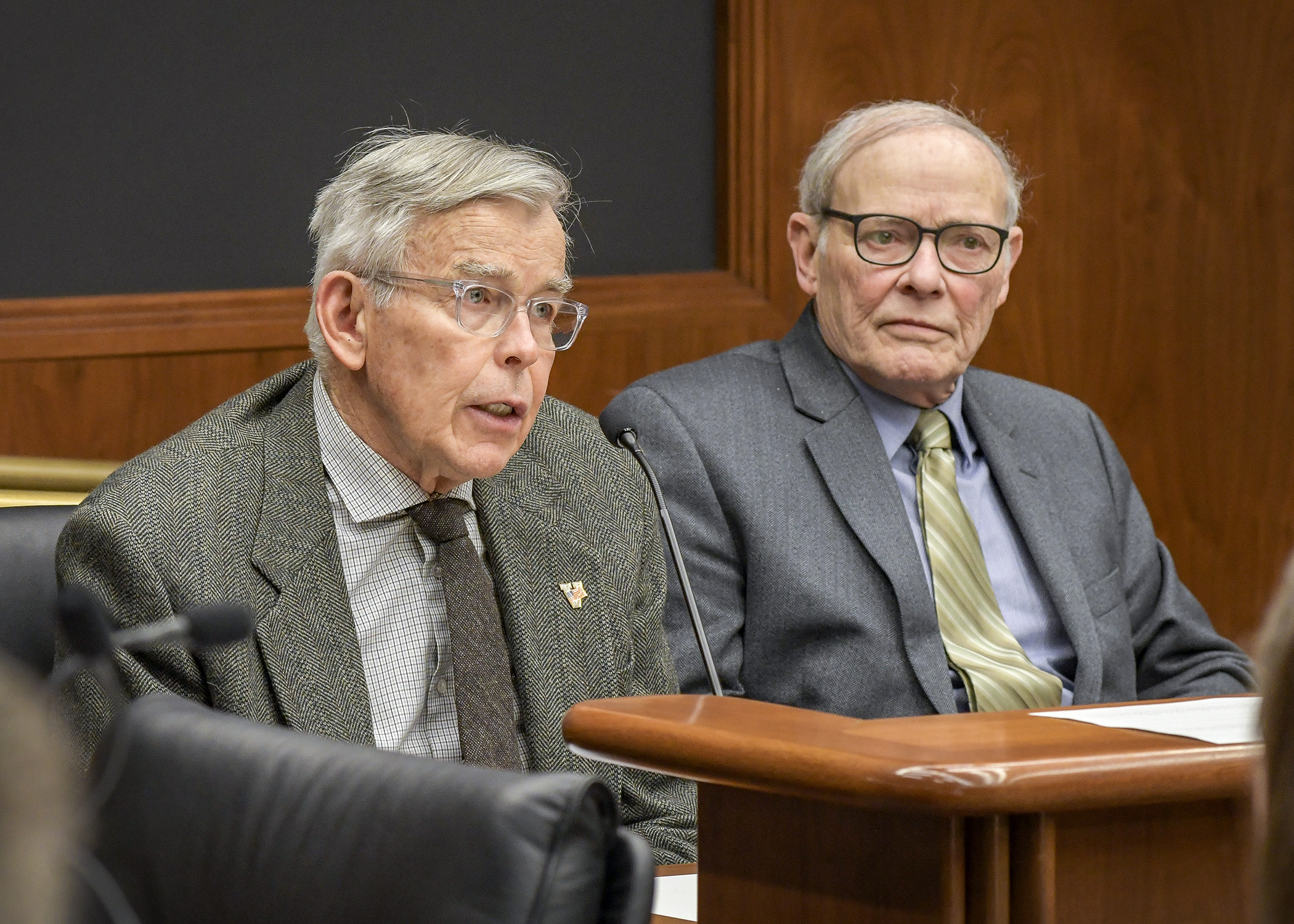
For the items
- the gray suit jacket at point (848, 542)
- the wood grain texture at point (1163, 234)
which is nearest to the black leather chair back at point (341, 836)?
the gray suit jacket at point (848, 542)

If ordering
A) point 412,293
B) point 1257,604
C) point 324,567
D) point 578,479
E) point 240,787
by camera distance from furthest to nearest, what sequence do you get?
point 1257,604 < point 578,479 < point 412,293 < point 324,567 < point 240,787

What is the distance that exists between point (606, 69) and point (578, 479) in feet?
3.74

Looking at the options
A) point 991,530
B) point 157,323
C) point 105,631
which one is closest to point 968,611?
point 991,530

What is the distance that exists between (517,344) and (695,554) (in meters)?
0.52

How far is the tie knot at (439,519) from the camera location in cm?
179

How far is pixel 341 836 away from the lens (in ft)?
2.90

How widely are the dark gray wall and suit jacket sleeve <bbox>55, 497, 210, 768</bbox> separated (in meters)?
0.95

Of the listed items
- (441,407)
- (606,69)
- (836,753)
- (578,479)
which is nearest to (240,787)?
(836,753)

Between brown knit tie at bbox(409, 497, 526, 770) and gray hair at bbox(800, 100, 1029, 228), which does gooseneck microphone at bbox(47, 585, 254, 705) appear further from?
gray hair at bbox(800, 100, 1029, 228)

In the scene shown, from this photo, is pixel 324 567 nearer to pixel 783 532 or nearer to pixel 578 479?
pixel 578 479

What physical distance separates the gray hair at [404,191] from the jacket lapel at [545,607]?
279 millimetres

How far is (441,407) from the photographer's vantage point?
5.86 feet

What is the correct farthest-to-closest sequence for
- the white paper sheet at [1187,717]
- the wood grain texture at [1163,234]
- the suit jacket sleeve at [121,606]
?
the wood grain texture at [1163,234], the suit jacket sleeve at [121,606], the white paper sheet at [1187,717]

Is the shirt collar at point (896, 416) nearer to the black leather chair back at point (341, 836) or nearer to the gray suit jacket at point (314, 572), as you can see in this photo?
A: the gray suit jacket at point (314, 572)
